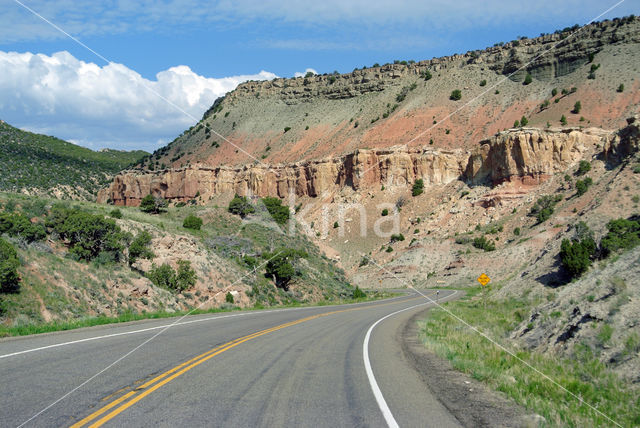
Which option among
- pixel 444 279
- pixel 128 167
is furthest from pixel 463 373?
pixel 128 167

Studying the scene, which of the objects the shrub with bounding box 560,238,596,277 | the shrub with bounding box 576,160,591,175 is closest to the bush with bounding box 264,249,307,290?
the shrub with bounding box 560,238,596,277

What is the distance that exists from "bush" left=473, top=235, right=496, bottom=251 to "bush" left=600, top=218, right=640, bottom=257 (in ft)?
115

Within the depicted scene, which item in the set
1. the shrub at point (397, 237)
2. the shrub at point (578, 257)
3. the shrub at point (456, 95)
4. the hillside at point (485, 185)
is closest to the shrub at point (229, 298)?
the hillside at point (485, 185)

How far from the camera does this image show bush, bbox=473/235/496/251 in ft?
202

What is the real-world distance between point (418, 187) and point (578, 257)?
56.5 meters

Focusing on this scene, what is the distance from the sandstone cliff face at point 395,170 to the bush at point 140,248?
50.5 meters

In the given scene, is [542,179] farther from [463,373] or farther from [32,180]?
[32,180]

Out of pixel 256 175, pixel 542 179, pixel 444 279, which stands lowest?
pixel 444 279

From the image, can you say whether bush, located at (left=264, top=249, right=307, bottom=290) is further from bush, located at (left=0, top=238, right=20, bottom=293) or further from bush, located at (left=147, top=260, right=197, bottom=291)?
bush, located at (left=0, top=238, right=20, bottom=293)

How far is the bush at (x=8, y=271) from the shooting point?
19716 mm

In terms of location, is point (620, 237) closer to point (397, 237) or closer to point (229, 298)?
point (229, 298)

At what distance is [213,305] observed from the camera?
3394 cm

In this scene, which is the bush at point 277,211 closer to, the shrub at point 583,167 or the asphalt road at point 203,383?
the shrub at point 583,167

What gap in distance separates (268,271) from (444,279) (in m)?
28.8
